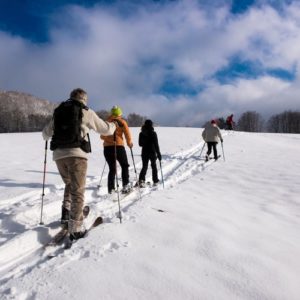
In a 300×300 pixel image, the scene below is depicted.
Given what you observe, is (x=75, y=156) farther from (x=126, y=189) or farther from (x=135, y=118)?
(x=135, y=118)

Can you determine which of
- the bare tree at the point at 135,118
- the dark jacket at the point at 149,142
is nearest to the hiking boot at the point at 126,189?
the dark jacket at the point at 149,142

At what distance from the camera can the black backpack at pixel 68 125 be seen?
16.1ft

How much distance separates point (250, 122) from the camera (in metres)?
108

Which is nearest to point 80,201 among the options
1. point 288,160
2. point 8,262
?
point 8,262

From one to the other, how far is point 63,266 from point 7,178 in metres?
7.59

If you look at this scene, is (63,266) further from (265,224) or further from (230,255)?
(265,224)

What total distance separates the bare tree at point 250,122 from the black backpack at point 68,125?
10802 centimetres

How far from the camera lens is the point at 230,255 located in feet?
13.5

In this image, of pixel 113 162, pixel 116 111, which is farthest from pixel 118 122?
pixel 113 162

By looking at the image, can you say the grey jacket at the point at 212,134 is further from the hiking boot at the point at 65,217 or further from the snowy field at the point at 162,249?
the hiking boot at the point at 65,217

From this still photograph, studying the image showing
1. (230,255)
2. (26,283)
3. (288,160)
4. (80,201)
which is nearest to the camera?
(26,283)

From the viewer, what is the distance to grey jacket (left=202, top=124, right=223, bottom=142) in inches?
642

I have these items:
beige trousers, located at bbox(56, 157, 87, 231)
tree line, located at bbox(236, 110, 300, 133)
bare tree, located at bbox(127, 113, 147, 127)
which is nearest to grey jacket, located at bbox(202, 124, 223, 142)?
beige trousers, located at bbox(56, 157, 87, 231)

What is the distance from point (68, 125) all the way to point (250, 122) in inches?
4298
